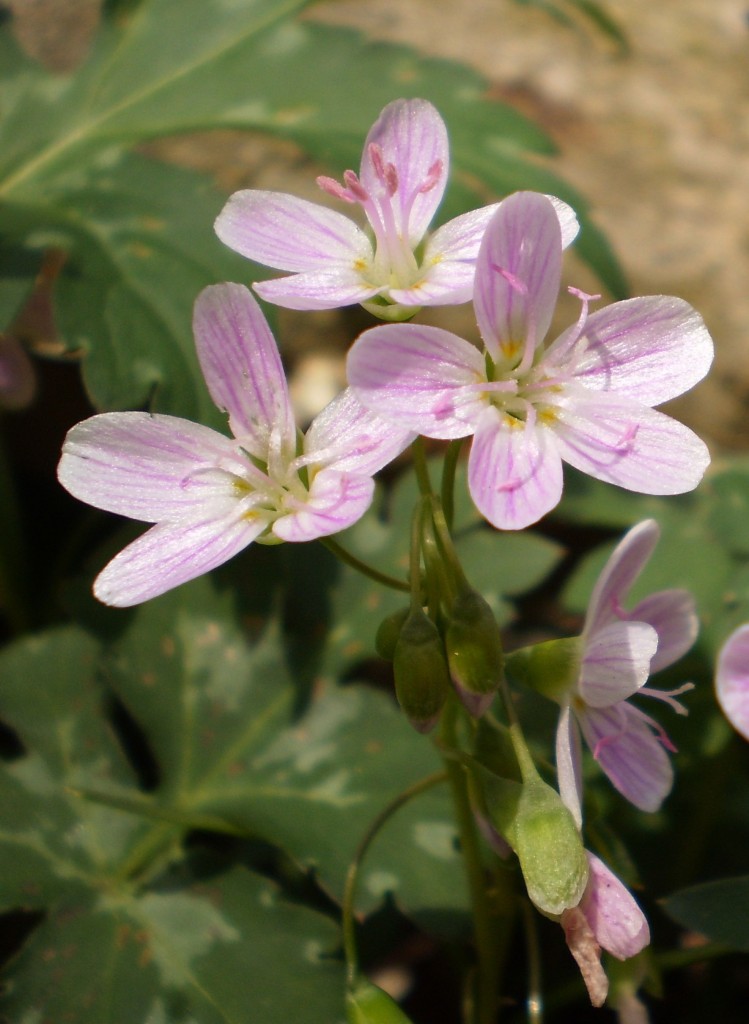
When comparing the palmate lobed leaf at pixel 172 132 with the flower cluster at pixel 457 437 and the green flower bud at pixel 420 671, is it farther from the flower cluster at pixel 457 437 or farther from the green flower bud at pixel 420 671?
the green flower bud at pixel 420 671

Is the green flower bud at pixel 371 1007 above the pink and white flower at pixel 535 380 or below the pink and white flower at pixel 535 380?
below

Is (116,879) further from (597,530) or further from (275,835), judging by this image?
(597,530)

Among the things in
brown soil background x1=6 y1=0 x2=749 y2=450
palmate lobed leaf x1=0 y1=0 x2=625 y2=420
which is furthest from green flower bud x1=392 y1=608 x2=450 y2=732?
brown soil background x1=6 y1=0 x2=749 y2=450

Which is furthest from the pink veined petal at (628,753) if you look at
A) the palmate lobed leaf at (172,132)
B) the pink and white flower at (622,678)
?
the palmate lobed leaf at (172,132)

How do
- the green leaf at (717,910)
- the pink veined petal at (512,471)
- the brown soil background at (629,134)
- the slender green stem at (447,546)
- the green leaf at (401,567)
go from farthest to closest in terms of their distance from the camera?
1. the brown soil background at (629,134)
2. the green leaf at (401,567)
3. the green leaf at (717,910)
4. the slender green stem at (447,546)
5. the pink veined petal at (512,471)

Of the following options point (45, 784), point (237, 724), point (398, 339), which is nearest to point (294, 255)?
point (398, 339)

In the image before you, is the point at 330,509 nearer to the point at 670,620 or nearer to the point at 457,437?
the point at 457,437
